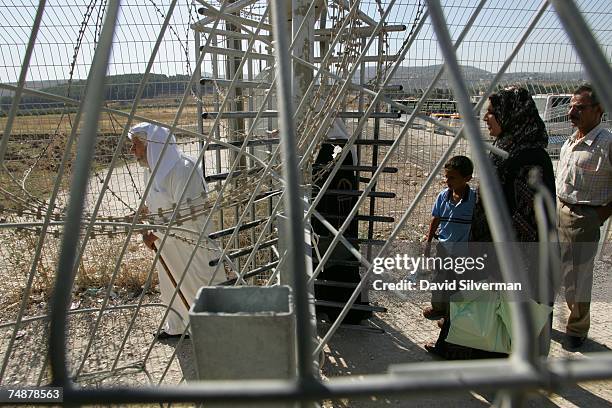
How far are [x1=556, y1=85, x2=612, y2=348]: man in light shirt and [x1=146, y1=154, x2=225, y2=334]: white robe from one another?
89.2 inches

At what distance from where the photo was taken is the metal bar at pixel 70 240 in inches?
18.5

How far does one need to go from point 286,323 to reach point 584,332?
2.85 meters

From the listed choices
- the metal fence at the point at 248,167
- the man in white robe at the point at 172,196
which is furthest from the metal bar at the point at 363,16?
the man in white robe at the point at 172,196

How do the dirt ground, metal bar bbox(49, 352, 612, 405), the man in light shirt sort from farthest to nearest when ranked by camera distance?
the man in light shirt < the dirt ground < metal bar bbox(49, 352, 612, 405)

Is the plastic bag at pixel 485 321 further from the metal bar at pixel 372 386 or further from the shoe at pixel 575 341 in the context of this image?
the metal bar at pixel 372 386

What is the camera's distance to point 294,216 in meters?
0.50

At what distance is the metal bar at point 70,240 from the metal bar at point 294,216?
0.78ft

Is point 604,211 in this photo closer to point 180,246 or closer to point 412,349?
point 412,349

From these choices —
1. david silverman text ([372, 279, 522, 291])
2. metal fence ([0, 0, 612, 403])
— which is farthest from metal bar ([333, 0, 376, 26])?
david silverman text ([372, 279, 522, 291])

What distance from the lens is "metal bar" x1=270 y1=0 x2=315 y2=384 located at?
47cm

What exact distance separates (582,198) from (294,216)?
275 cm

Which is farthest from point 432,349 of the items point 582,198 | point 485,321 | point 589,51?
point 589,51

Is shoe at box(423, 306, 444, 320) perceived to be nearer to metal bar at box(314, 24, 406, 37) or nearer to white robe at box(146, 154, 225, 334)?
white robe at box(146, 154, 225, 334)

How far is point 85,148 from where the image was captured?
1.75ft
